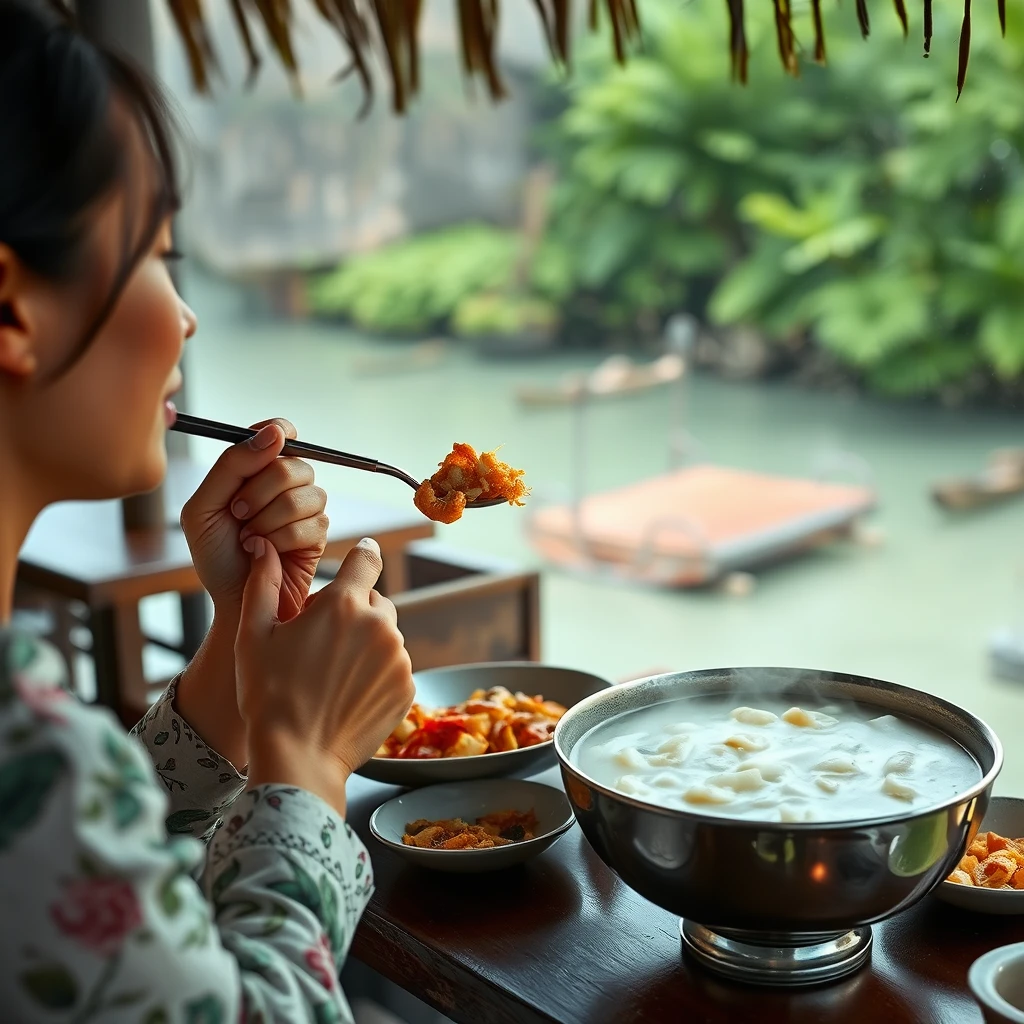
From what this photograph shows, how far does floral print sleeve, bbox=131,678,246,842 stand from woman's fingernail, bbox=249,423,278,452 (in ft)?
0.80

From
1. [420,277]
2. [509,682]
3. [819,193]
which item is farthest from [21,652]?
[420,277]

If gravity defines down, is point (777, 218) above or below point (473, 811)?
above

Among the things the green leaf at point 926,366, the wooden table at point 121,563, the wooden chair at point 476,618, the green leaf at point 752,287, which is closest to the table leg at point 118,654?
the wooden table at point 121,563

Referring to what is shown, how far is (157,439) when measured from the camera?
2.62ft

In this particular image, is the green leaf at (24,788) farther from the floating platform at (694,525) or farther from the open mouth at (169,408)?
the floating platform at (694,525)

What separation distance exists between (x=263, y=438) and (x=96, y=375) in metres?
0.26

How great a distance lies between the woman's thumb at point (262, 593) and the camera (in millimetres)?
889

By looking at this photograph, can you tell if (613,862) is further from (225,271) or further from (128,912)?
(225,271)

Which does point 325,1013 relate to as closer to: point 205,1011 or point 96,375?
point 205,1011

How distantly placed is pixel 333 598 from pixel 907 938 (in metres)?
0.49

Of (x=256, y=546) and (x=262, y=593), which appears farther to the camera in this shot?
(x=256, y=546)

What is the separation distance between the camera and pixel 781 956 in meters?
0.86

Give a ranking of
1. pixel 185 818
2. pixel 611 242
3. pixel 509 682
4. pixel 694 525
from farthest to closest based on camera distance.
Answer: pixel 611 242 → pixel 694 525 → pixel 509 682 → pixel 185 818

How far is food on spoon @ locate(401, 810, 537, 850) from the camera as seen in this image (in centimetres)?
104
